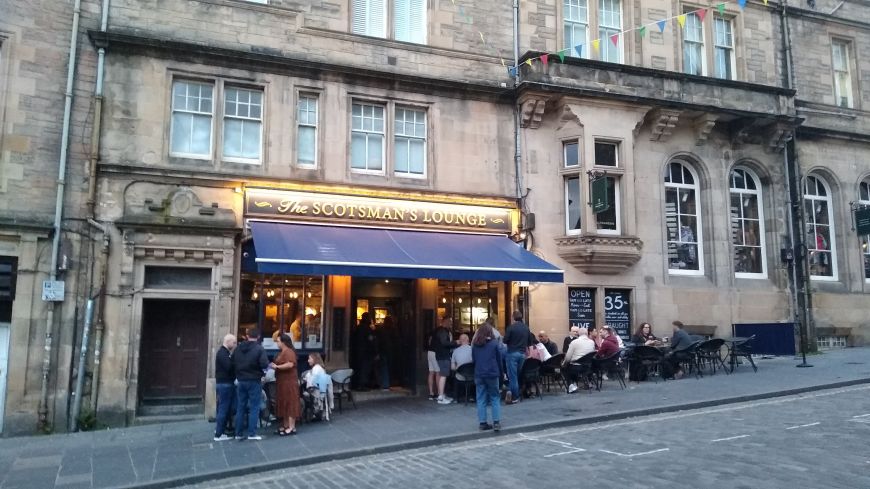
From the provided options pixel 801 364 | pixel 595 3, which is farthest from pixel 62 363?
pixel 801 364

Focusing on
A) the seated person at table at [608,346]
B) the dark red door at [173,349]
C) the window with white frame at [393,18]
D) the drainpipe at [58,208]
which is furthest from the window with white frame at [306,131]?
the seated person at table at [608,346]

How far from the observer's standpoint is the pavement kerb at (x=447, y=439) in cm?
765

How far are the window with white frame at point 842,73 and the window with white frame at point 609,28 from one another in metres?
8.34

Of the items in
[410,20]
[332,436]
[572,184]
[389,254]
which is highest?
[410,20]

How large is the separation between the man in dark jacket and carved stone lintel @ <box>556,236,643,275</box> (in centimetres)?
813

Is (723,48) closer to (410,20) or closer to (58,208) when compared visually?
(410,20)

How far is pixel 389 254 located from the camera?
40.1 feet

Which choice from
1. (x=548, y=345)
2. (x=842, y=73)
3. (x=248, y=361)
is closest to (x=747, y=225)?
(x=842, y=73)

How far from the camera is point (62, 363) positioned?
11.3 m

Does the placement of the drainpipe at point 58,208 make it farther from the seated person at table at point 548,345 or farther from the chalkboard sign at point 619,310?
the chalkboard sign at point 619,310

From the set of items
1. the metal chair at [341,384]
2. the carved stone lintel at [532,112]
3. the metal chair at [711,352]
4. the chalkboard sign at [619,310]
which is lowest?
the metal chair at [341,384]

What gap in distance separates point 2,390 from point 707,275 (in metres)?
16.4

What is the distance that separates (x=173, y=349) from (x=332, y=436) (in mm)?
4526

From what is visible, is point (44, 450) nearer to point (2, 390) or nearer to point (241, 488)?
point (2, 390)
